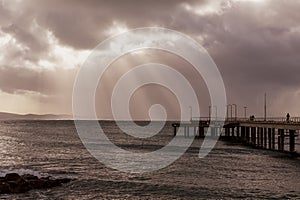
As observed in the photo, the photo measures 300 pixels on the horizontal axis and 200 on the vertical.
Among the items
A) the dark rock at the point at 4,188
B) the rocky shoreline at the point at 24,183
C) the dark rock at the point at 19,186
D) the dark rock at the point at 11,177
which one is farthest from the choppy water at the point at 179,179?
the dark rock at the point at 11,177

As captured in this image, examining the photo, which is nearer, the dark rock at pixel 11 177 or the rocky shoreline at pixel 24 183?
the rocky shoreline at pixel 24 183

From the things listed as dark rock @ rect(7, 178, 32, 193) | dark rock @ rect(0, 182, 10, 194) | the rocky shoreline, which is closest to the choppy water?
dark rock @ rect(7, 178, 32, 193)

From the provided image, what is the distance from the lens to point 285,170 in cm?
5056

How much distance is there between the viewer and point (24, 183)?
35.9m

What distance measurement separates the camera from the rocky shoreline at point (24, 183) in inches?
1360

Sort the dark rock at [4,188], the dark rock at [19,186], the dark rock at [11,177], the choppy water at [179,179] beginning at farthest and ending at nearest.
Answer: the dark rock at [11,177] < the choppy water at [179,179] < the dark rock at [19,186] < the dark rock at [4,188]

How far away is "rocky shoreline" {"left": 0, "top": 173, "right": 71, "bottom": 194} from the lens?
34.5 meters

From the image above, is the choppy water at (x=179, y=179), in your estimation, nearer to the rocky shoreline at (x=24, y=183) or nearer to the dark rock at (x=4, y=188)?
the rocky shoreline at (x=24, y=183)

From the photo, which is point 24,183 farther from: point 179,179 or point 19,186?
point 179,179

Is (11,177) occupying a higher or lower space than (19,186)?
higher

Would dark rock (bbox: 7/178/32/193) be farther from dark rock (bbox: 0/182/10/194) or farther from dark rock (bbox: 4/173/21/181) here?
dark rock (bbox: 4/173/21/181)

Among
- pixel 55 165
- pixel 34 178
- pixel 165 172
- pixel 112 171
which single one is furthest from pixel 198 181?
pixel 55 165

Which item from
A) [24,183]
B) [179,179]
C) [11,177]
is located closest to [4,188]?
[24,183]

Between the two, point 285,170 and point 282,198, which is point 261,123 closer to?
point 285,170
